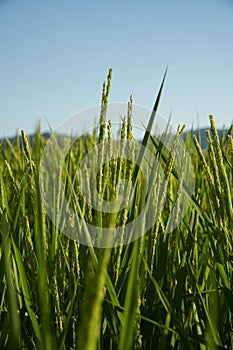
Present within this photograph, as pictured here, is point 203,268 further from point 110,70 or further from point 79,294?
point 110,70

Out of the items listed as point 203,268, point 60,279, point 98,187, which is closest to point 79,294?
point 60,279

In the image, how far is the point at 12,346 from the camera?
350 mm

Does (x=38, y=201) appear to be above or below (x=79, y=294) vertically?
above

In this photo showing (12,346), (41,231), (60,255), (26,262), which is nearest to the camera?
(12,346)

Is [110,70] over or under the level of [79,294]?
over

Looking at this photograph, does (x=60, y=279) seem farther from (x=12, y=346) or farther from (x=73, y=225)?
(x=12, y=346)

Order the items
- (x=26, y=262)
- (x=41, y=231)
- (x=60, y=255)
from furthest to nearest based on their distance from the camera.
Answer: (x=26, y=262) < (x=60, y=255) < (x=41, y=231)

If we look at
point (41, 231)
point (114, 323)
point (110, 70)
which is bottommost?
point (114, 323)

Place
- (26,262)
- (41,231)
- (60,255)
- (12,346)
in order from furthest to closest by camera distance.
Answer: (26,262), (60,255), (41,231), (12,346)

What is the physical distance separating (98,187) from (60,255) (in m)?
0.10

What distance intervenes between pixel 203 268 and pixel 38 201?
42 cm

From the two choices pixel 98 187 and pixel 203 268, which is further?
pixel 203 268

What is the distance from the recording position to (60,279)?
0.60 m

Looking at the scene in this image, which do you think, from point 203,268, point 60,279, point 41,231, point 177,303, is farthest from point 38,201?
point 203,268
